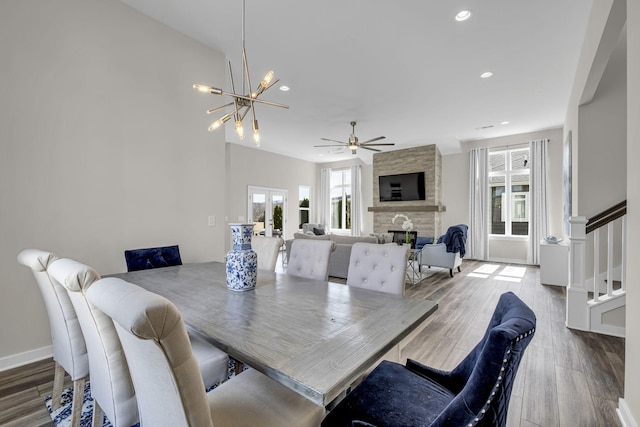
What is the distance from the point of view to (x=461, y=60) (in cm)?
354

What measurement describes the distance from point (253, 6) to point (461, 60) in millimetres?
2529

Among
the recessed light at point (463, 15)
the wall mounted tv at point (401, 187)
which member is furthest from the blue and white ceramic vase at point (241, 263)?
the wall mounted tv at point (401, 187)

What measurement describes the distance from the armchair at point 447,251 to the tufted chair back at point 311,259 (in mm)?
3466

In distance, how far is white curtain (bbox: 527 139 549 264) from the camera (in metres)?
6.52

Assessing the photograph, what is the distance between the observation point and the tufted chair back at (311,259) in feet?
7.28

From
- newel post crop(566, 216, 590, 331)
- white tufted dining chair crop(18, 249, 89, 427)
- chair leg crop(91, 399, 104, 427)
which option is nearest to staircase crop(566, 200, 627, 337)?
newel post crop(566, 216, 590, 331)

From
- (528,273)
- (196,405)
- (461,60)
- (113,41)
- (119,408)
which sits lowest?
(528,273)

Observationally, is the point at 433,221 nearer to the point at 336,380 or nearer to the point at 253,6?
the point at 253,6

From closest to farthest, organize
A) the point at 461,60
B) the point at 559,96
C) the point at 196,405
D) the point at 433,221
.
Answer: the point at 196,405, the point at 461,60, the point at 559,96, the point at 433,221

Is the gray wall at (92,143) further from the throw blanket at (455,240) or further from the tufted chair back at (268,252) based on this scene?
the throw blanket at (455,240)

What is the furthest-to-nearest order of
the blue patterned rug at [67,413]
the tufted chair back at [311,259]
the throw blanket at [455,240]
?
the throw blanket at [455,240] → the tufted chair back at [311,259] → the blue patterned rug at [67,413]

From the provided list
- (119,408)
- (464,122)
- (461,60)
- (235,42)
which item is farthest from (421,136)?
(119,408)

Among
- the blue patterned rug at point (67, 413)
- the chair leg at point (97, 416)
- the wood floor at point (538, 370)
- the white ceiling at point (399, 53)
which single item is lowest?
the wood floor at point (538, 370)

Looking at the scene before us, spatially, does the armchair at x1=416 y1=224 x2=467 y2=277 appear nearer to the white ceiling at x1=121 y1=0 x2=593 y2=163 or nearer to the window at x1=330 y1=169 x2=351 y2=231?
the white ceiling at x1=121 y1=0 x2=593 y2=163
